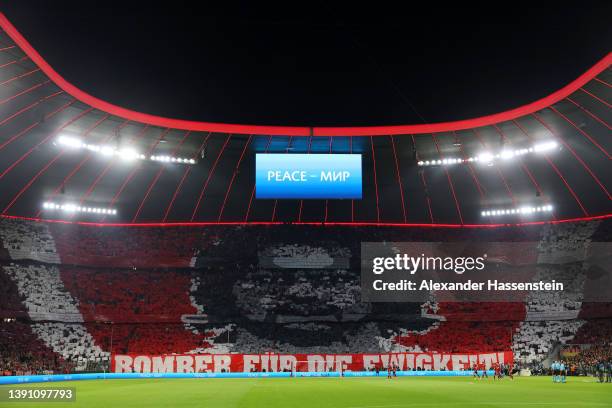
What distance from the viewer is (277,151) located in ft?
132

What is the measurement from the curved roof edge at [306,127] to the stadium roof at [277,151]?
104 mm

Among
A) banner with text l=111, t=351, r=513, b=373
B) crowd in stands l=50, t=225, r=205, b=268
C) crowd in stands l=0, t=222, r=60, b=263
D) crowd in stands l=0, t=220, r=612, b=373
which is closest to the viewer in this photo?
banner with text l=111, t=351, r=513, b=373

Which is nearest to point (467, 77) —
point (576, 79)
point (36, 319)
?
point (576, 79)

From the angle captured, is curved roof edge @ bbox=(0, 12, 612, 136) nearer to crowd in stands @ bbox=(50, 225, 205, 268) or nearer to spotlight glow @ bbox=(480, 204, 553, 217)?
spotlight glow @ bbox=(480, 204, 553, 217)

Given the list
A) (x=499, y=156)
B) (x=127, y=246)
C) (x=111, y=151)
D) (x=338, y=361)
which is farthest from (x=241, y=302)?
(x=499, y=156)

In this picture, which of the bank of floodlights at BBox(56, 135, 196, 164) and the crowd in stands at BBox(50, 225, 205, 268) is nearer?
the bank of floodlights at BBox(56, 135, 196, 164)

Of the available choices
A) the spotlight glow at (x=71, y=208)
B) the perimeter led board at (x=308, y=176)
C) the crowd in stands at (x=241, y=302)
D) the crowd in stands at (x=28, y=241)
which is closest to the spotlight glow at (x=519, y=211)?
the crowd in stands at (x=241, y=302)

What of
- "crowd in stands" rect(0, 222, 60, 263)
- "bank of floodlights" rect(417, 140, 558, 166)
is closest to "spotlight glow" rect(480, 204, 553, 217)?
"bank of floodlights" rect(417, 140, 558, 166)

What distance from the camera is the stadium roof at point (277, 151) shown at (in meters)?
30.3

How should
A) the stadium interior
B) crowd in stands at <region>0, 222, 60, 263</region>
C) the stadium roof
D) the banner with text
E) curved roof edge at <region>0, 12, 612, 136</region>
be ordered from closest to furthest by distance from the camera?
curved roof edge at <region>0, 12, 612, 136</region> → the stadium roof → the stadium interior → the banner with text → crowd in stands at <region>0, 222, 60, 263</region>

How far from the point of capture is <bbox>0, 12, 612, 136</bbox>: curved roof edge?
2544cm

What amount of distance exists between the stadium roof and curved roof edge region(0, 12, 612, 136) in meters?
0.10

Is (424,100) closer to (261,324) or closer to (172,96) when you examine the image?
(172,96)

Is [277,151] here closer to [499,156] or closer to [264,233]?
[264,233]
